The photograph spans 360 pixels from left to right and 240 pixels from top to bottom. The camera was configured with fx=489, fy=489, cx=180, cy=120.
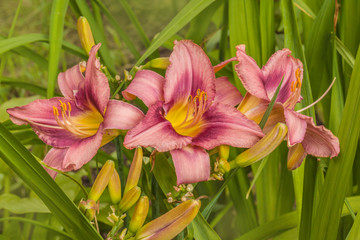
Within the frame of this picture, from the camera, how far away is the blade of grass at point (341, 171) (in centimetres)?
63

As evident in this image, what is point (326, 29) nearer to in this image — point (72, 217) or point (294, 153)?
point (294, 153)

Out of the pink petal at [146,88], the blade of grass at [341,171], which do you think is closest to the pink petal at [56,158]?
the pink petal at [146,88]

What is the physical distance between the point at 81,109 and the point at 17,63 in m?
1.69

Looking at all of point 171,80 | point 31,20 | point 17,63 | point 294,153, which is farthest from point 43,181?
point 31,20

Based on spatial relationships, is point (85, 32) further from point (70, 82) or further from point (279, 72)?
point (279, 72)

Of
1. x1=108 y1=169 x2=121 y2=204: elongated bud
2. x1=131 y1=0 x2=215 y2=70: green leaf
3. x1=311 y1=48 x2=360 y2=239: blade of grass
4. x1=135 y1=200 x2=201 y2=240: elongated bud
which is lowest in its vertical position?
x1=311 y1=48 x2=360 y2=239: blade of grass

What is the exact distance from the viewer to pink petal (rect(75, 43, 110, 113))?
22.0 inches

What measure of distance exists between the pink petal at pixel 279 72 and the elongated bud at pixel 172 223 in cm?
19

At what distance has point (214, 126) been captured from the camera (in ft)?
1.86

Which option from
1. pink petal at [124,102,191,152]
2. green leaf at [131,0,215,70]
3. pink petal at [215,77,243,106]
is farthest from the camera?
green leaf at [131,0,215,70]

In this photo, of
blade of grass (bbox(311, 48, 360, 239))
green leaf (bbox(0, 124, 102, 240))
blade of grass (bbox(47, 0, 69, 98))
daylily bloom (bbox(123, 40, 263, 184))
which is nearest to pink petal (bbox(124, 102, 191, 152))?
daylily bloom (bbox(123, 40, 263, 184))

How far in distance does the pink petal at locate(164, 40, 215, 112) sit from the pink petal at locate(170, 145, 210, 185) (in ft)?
0.21

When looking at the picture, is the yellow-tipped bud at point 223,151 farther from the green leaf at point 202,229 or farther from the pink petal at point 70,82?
the pink petal at point 70,82

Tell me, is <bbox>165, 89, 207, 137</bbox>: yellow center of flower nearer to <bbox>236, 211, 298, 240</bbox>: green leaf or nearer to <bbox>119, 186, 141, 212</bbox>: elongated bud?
<bbox>119, 186, 141, 212</bbox>: elongated bud
